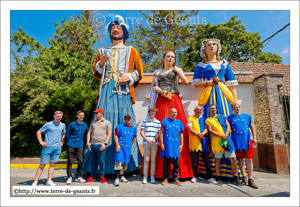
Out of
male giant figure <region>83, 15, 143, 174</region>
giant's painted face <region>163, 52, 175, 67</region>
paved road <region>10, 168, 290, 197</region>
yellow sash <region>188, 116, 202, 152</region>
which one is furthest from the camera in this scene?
giant's painted face <region>163, 52, 175, 67</region>

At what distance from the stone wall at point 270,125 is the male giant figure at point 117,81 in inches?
138

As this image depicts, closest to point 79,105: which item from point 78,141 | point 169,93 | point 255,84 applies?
point 78,141

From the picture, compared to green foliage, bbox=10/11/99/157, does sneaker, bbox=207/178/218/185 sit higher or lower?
lower

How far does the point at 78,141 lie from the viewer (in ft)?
13.5

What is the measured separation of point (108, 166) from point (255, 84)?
4.77m

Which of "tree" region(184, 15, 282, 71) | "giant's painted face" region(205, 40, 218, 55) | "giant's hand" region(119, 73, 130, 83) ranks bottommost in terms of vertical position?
"giant's hand" region(119, 73, 130, 83)

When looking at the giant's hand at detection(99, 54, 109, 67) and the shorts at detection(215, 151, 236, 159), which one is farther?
the giant's hand at detection(99, 54, 109, 67)

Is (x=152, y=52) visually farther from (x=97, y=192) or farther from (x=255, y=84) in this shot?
(x=97, y=192)

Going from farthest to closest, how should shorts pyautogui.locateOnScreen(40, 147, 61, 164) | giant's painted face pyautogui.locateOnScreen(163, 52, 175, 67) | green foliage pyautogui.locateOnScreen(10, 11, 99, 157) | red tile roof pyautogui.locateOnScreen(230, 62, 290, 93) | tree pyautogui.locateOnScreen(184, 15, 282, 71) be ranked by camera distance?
tree pyautogui.locateOnScreen(184, 15, 282, 71) < red tile roof pyautogui.locateOnScreen(230, 62, 290, 93) < green foliage pyautogui.locateOnScreen(10, 11, 99, 157) < giant's painted face pyautogui.locateOnScreen(163, 52, 175, 67) < shorts pyautogui.locateOnScreen(40, 147, 61, 164)

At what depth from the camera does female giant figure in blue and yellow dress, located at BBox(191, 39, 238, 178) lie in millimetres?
4625

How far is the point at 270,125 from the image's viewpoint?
5.26 meters

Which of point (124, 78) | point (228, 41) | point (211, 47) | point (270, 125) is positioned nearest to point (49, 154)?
point (124, 78)

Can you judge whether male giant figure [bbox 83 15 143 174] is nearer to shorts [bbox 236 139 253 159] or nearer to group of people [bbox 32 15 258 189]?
group of people [bbox 32 15 258 189]

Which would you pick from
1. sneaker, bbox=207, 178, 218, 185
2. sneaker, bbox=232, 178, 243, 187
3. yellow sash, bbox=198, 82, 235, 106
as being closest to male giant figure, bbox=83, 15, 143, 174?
sneaker, bbox=207, 178, 218, 185
